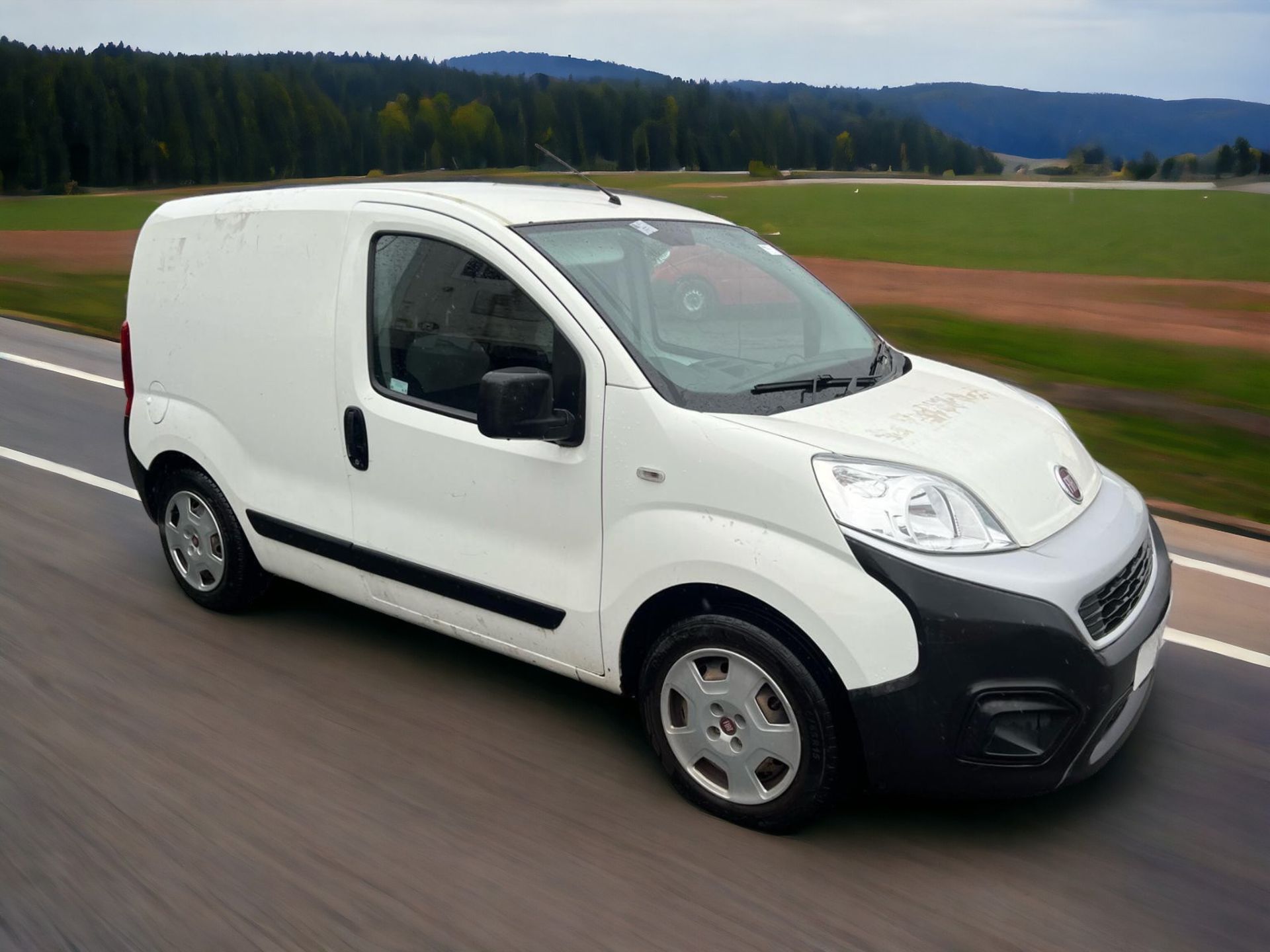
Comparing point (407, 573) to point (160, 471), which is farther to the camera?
point (160, 471)

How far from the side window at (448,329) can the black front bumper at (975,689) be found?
1216 mm

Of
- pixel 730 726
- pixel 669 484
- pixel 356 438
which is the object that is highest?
pixel 669 484

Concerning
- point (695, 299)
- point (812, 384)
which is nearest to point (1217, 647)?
point (812, 384)

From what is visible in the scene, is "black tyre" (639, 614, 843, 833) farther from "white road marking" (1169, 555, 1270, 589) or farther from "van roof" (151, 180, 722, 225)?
"white road marking" (1169, 555, 1270, 589)

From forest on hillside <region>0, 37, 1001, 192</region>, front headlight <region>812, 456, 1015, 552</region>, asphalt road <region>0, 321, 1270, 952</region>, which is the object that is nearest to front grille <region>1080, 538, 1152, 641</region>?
front headlight <region>812, 456, 1015, 552</region>

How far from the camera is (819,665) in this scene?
3.51m

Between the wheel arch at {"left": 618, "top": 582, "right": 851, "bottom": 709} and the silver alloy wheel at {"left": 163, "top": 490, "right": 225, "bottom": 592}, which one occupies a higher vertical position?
the wheel arch at {"left": 618, "top": 582, "right": 851, "bottom": 709}

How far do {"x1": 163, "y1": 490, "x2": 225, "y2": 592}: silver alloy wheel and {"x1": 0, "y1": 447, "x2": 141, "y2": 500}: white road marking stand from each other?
Result: 178 cm

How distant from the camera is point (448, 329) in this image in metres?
4.25

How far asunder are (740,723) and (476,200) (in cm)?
199

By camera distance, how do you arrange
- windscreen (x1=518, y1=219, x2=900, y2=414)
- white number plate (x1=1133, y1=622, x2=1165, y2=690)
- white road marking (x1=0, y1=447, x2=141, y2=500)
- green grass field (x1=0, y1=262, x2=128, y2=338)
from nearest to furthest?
white number plate (x1=1133, y1=622, x2=1165, y2=690), windscreen (x1=518, y1=219, x2=900, y2=414), white road marking (x1=0, y1=447, x2=141, y2=500), green grass field (x1=0, y1=262, x2=128, y2=338)

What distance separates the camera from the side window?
4.00 m

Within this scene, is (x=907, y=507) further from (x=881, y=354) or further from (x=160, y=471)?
(x=160, y=471)

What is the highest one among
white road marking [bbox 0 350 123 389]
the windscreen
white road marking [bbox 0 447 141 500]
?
the windscreen
